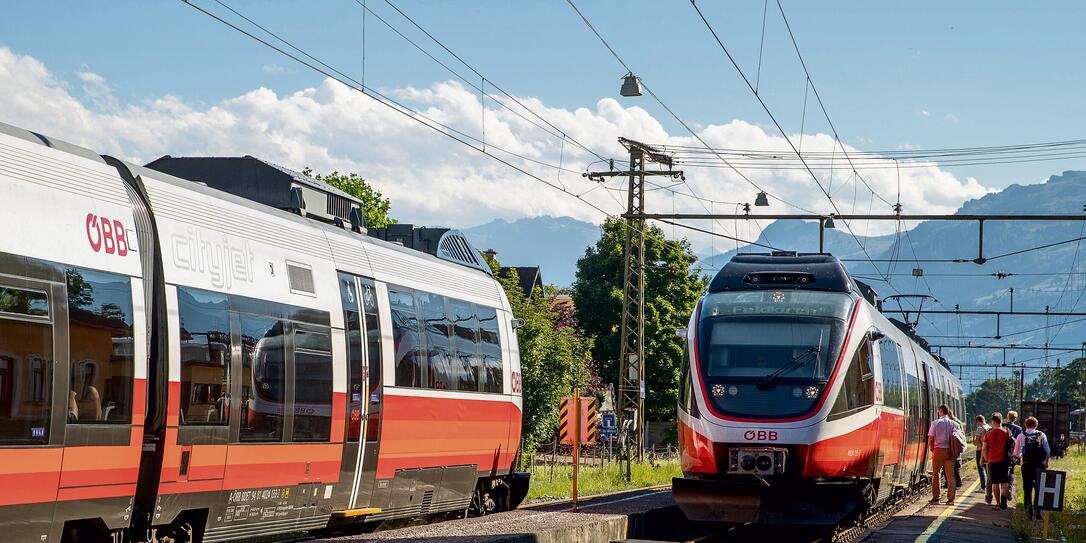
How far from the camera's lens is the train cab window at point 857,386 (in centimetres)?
1788

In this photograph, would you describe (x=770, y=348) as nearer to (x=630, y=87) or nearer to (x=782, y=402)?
(x=782, y=402)

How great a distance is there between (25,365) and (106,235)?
4.99 feet

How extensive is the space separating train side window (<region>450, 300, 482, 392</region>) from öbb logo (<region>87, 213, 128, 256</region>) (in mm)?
7776

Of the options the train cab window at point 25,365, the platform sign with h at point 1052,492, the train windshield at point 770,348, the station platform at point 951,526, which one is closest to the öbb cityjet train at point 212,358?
the train cab window at point 25,365

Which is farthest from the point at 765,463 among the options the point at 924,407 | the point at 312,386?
the point at 924,407

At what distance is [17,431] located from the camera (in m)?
9.37

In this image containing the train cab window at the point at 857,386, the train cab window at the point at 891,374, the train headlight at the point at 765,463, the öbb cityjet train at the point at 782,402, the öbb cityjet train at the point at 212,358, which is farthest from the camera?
the train cab window at the point at 891,374

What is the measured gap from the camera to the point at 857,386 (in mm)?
18375

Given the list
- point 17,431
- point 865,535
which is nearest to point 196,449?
point 17,431

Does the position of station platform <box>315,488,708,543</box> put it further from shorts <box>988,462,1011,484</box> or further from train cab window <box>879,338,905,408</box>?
shorts <box>988,462,1011,484</box>

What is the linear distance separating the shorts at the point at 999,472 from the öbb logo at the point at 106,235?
17.6 m

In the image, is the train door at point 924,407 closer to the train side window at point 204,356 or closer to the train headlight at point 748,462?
the train headlight at point 748,462

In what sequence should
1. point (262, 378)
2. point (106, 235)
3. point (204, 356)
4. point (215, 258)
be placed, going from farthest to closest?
point (262, 378)
point (215, 258)
point (204, 356)
point (106, 235)

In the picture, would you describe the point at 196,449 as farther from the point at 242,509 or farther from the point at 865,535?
the point at 865,535
